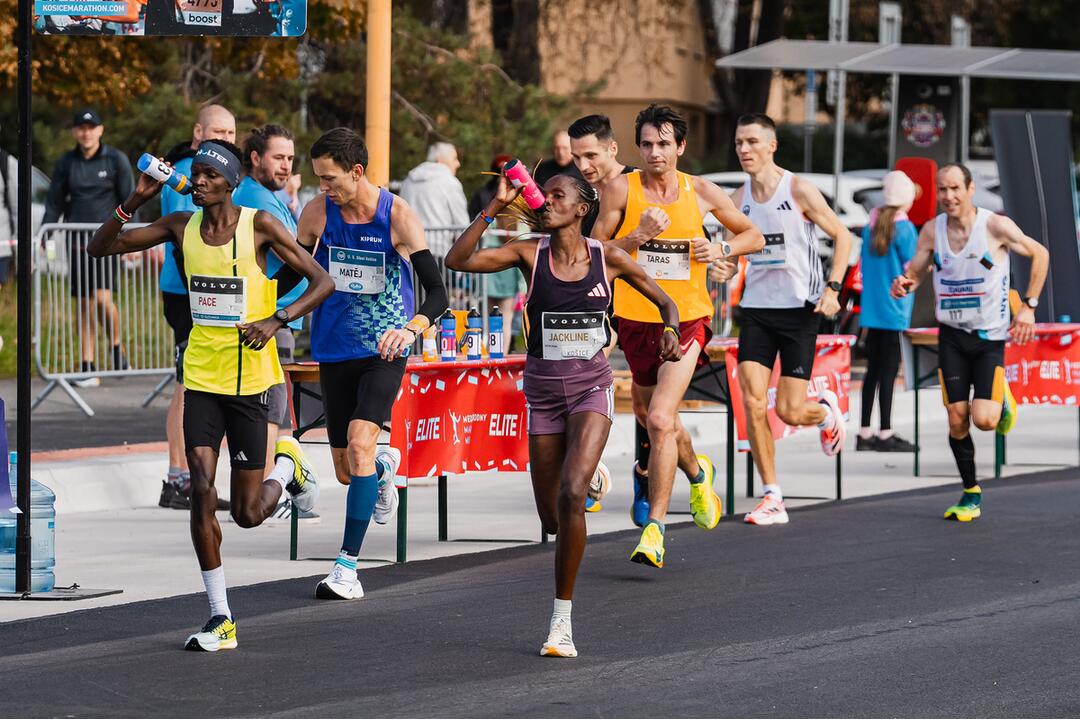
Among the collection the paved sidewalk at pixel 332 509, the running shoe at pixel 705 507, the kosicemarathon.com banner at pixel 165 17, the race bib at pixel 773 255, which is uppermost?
the kosicemarathon.com banner at pixel 165 17

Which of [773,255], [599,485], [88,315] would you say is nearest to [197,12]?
[599,485]

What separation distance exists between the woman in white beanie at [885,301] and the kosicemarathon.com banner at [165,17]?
6839 millimetres

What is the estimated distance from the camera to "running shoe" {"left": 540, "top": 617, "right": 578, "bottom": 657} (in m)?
7.76

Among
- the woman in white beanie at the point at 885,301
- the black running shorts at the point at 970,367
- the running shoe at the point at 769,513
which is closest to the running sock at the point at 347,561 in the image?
the running shoe at the point at 769,513

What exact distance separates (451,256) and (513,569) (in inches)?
82.6

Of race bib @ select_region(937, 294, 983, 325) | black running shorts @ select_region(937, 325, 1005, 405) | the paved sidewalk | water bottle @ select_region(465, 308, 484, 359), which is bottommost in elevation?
the paved sidewalk

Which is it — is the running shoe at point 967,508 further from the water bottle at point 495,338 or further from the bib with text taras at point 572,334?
the bib with text taras at point 572,334

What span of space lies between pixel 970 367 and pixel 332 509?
150 inches

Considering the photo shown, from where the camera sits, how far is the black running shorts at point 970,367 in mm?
12031

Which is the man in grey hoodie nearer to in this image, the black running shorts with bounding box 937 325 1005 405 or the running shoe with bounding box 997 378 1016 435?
the running shoe with bounding box 997 378 1016 435

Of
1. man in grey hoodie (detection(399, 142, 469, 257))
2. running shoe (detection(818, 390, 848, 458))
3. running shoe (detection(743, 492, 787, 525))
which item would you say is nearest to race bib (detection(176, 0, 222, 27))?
running shoe (detection(743, 492, 787, 525))

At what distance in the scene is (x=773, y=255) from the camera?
11523 millimetres

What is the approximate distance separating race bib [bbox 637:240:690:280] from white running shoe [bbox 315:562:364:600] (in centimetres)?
228

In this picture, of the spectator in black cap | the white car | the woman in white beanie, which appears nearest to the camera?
the woman in white beanie
